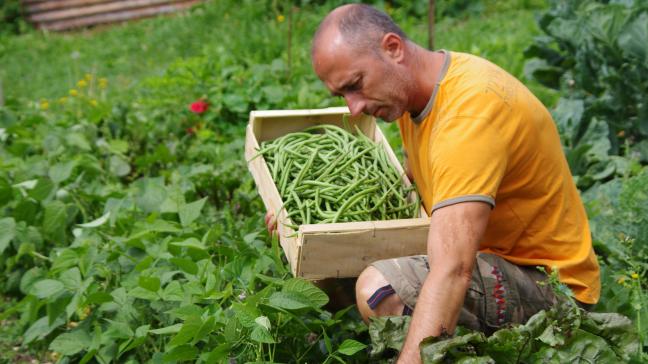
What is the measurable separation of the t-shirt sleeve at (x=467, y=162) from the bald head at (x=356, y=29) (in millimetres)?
402

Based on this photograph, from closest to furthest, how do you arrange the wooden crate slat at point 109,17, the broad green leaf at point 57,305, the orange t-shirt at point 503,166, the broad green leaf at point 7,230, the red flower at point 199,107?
the orange t-shirt at point 503,166
the broad green leaf at point 57,305
the broad green leaf at point 7,230
the red flower at point 199,107
the wooden crate slat at point 109,17

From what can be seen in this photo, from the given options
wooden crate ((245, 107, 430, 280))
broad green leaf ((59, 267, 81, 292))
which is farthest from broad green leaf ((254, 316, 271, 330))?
broad green leaf ((59, 267, 81, 292))

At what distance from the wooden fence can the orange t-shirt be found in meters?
7.56

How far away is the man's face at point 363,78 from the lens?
2.79 m

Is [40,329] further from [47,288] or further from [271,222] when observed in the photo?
[271,222]

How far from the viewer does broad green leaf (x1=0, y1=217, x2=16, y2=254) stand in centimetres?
409

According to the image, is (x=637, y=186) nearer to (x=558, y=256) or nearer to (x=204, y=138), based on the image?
(x=558, y=256)

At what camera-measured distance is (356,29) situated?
9.17 feet

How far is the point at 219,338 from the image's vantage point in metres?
3.01

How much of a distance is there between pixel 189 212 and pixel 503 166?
1.73 meters

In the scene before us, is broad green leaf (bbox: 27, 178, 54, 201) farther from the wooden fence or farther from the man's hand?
the wooden fence

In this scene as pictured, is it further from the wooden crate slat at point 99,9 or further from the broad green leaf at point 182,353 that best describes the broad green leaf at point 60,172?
Answer: the wooden crate slat at point 99,9

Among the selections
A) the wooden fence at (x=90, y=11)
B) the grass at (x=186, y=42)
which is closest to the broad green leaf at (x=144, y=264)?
the grass at (x=186, y=42)

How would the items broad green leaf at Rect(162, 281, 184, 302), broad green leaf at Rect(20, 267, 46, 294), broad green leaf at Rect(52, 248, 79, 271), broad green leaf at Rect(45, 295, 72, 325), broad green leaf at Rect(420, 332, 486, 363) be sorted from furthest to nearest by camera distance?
broad green leaf at Rect(20, 267, 46, 294) < broad green leaf at Rect(52, 248, 79, 271) < broad green leaf at Rect(45, 295, 72, 325) < broad green leaf at Rect(162, 281, 184, 302) < broad green leaf at Rect(420, 332, 486, 363)
